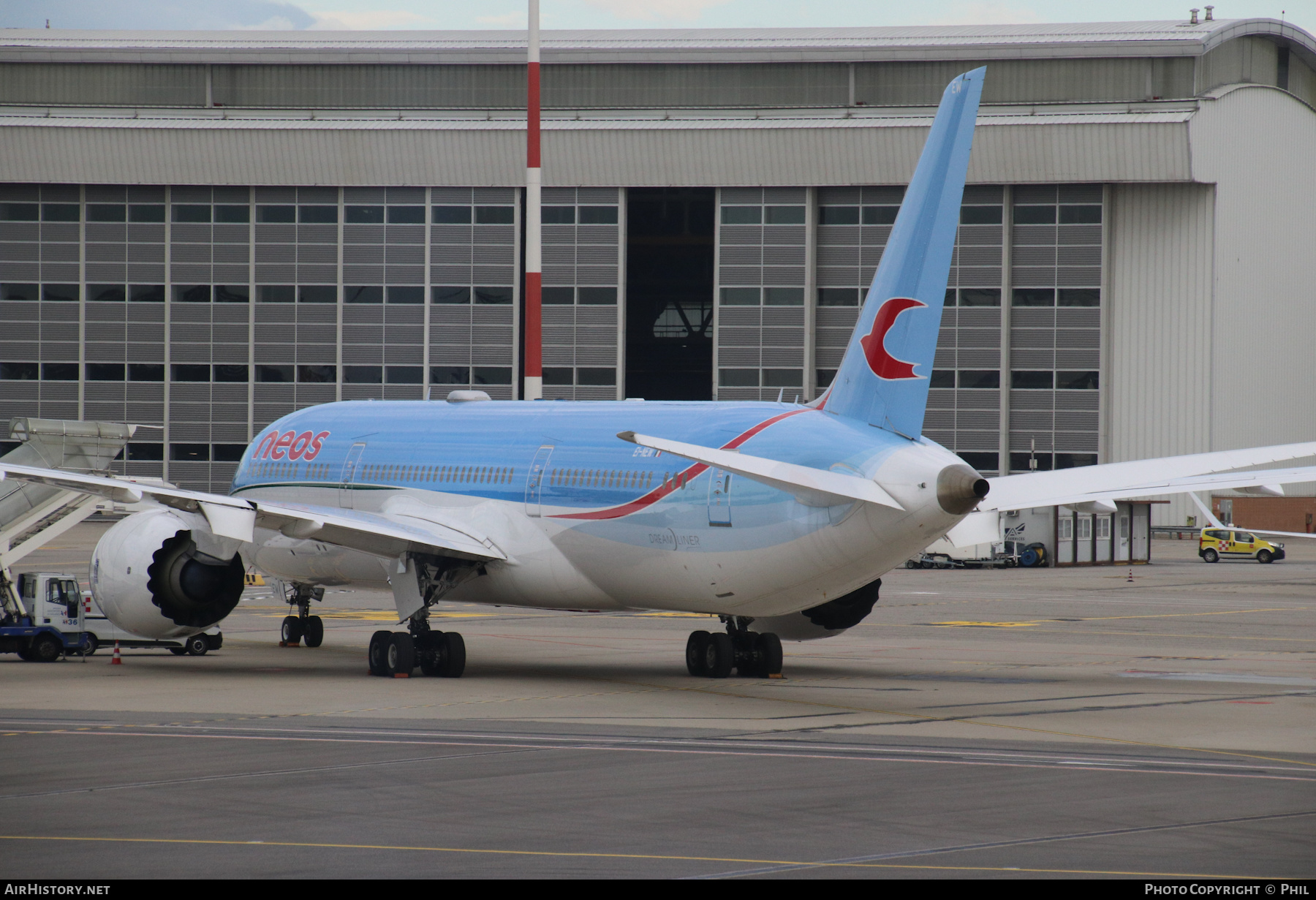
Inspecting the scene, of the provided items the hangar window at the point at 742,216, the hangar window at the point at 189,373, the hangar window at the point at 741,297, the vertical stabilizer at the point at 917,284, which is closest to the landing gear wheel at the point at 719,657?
the vertical stabilizer at the point at 917,284

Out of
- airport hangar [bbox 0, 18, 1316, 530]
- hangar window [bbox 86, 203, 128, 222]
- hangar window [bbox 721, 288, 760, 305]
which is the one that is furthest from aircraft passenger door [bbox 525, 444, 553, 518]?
hangar window [bbox 86, 203, 128, 222]

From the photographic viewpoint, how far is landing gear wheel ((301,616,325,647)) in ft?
100

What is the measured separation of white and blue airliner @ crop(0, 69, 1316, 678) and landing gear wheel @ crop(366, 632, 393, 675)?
1.4 inches

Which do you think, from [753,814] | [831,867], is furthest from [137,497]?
[831,867]

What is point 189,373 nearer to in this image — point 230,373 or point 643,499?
point 230,373

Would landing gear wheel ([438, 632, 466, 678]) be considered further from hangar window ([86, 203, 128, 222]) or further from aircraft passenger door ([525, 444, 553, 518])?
hangar window ([86, 203, 128, 222])

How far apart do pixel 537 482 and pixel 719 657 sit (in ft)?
12.9

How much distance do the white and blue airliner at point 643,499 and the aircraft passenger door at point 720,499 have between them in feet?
0.08

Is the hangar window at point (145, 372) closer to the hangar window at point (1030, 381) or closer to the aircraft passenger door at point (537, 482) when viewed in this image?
the hangar window at point (1030, 381)

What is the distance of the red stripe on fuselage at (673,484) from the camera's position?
21859 mm

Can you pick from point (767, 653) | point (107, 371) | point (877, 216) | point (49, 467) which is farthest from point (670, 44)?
point (767, 653)

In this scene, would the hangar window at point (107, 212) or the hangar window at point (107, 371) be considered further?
the hangar window at point (107, 371)

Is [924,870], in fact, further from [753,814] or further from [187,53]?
[187,53]

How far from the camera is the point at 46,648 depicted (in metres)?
27.4
